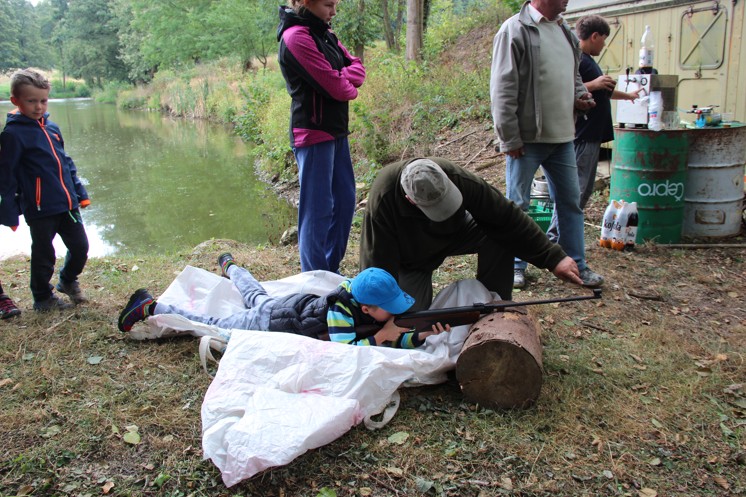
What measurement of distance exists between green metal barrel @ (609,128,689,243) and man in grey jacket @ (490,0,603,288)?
1.24 meters

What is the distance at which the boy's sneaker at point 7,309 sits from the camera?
4.00 m

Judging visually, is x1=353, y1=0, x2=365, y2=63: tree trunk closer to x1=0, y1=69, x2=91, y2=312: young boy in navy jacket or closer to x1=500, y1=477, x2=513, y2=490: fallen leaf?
x1=0, y1=69, x2=91, y2=312: young boy in navy jacket

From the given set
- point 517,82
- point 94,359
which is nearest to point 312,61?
point 517,82

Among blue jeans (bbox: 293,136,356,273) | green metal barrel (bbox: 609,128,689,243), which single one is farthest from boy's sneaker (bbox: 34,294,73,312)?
green metal barrel (bbox: 609,128,689,243)

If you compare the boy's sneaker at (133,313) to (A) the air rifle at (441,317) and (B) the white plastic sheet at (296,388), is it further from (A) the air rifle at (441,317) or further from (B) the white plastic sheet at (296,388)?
(A) the air rifle at (441,317)

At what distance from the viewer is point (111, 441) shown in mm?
2713

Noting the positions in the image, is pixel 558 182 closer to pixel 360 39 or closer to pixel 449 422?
pixel 449 422

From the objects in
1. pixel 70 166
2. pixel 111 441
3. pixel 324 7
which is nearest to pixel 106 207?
pixel 70 166

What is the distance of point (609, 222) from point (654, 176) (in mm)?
535

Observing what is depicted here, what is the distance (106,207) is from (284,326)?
8.96m

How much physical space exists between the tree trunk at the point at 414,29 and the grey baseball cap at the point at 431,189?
10.7 meters

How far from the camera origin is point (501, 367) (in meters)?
2.78

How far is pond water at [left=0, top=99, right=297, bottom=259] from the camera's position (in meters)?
8.68

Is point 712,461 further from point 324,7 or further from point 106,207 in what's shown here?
point 106,207
